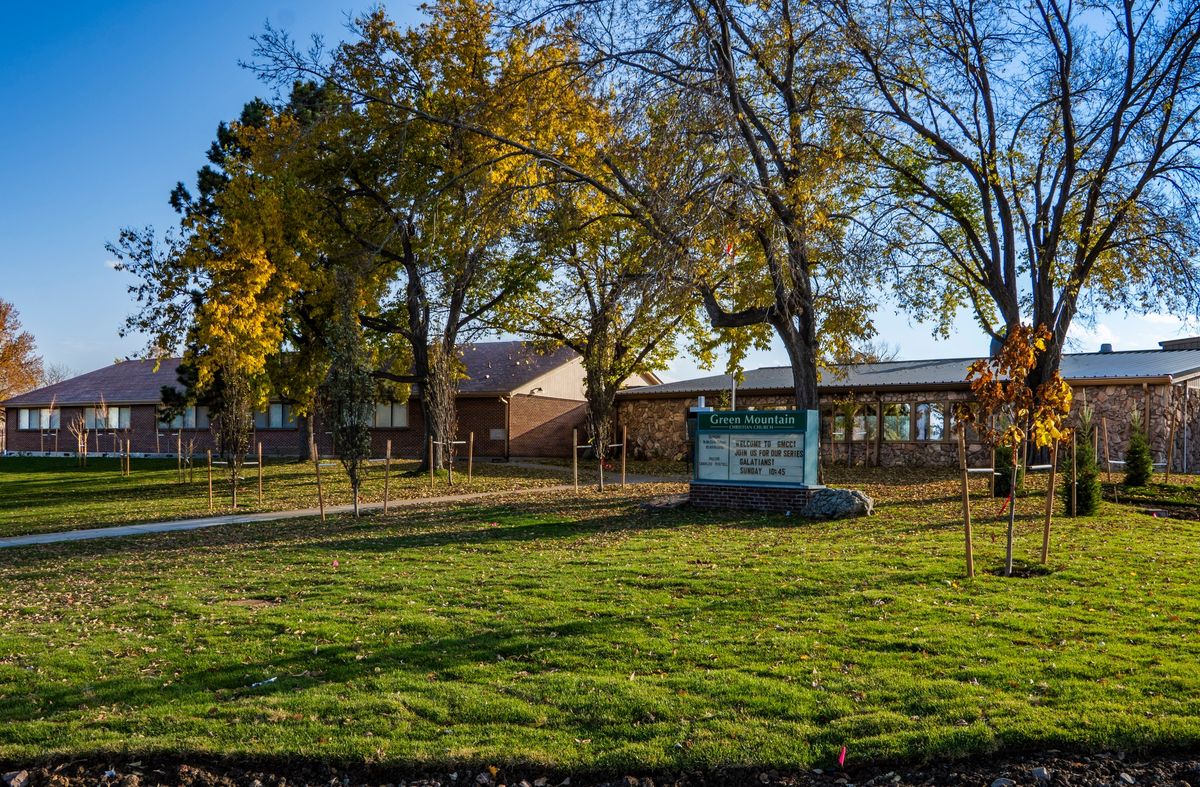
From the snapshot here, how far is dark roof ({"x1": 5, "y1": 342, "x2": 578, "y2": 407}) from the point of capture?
34.8 m

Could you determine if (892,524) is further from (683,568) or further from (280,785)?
(280,785)

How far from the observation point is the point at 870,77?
19.0 metres

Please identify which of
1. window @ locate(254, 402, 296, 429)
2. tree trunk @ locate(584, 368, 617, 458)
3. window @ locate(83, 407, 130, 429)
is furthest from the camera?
window @ locate(83, 407, 130, 429)

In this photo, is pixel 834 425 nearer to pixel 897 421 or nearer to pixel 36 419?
pixel 897 421

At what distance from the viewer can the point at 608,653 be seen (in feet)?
21.6

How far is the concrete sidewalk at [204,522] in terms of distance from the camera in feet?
46.3

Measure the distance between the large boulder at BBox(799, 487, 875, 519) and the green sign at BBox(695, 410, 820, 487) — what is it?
0.48 m

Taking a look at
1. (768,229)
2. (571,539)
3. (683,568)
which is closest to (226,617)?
(683,568)

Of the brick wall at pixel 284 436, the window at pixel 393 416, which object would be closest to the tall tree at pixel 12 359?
the brick wall at pixel 284 436

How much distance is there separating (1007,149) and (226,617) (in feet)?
63.3

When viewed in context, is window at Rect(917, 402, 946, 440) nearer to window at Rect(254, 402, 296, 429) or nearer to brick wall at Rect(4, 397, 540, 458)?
brick wall at Rect(4, 397, 540, 458)

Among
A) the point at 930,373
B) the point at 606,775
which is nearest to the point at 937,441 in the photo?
the point at 930,373

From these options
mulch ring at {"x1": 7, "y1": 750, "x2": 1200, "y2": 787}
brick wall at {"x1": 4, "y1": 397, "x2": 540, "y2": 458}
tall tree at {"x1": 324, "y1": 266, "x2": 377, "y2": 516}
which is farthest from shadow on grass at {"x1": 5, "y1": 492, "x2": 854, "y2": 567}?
brick wall at {"x1": 4, "y1": 397, "x2": 540, "y2": 458}

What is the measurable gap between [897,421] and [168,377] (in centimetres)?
3414
